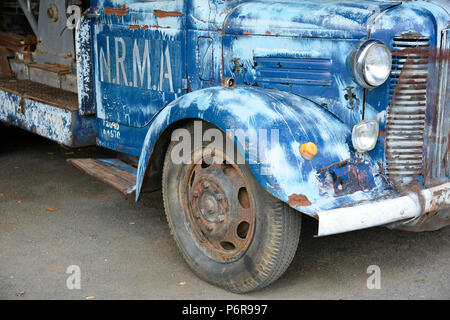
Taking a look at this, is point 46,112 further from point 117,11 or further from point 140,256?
point 140,256

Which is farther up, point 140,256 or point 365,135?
point 365,135

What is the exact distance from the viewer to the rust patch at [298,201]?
9.68ft

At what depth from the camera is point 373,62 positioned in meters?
3.06

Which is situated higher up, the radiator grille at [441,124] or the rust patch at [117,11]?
the rust patch at [117,11]

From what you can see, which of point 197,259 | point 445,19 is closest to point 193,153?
point 197,259

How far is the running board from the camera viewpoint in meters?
4.01

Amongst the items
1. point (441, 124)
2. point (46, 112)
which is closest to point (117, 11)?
point (46, 112)

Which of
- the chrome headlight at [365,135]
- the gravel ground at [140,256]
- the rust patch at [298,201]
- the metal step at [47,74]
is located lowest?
the gravel ground at [140,256]

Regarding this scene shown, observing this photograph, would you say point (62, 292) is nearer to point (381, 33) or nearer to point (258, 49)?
point (258, 49)

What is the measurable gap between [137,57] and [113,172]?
0.80 metres

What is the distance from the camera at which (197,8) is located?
3773mm

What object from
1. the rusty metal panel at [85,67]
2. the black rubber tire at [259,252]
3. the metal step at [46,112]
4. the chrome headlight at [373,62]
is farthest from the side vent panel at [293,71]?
the metal step at [46,112]

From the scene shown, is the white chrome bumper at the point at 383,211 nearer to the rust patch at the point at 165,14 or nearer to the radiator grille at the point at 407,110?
the radiator grille at the point at 407,110

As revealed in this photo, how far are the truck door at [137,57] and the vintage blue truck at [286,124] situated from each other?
14 millimetres
